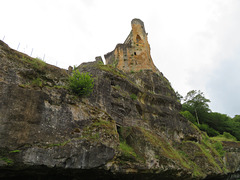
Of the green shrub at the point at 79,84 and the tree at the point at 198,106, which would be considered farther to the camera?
the tree at the point at 198,106

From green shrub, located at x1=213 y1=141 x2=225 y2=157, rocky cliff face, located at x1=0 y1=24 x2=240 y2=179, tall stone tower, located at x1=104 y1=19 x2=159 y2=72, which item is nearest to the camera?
rocky cliff face, located at x1=0 y1=24 x2=240 y2=179

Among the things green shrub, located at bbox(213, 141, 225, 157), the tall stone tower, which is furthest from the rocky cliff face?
the tall stone tower

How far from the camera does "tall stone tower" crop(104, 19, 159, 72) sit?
24906 mm

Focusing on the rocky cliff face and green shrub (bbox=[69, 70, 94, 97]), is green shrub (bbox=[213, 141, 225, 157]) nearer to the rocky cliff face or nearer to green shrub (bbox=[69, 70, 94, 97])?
the rocky cliff face

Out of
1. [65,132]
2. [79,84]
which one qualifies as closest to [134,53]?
[79,84]

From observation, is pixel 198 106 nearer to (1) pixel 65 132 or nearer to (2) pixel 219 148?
(2) pixel 219 148

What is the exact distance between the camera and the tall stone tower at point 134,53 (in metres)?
24.9

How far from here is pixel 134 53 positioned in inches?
1025

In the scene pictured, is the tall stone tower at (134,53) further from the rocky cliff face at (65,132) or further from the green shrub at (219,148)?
the green shrub at (219,148)

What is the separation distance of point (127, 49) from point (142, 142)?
17332 millimetres

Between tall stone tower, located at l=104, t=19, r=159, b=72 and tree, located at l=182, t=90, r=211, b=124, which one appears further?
tree, located at l=182, t=90, r=211, b=124

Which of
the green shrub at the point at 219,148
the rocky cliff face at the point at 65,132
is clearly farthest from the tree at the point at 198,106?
the rocky cliff face at the point at 65,132

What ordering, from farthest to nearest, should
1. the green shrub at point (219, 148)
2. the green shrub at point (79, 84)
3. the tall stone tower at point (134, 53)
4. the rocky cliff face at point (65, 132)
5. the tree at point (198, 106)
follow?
the tree at point (198, 106)
the tall stone tower at point (134, 53)
the green shrub at point (219, 148)
the green shrub at point (79, 84)
the rocky cliff face at point (65, 132)


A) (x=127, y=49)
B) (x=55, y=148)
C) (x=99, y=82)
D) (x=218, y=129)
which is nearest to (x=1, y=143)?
(x=55, y=148)
